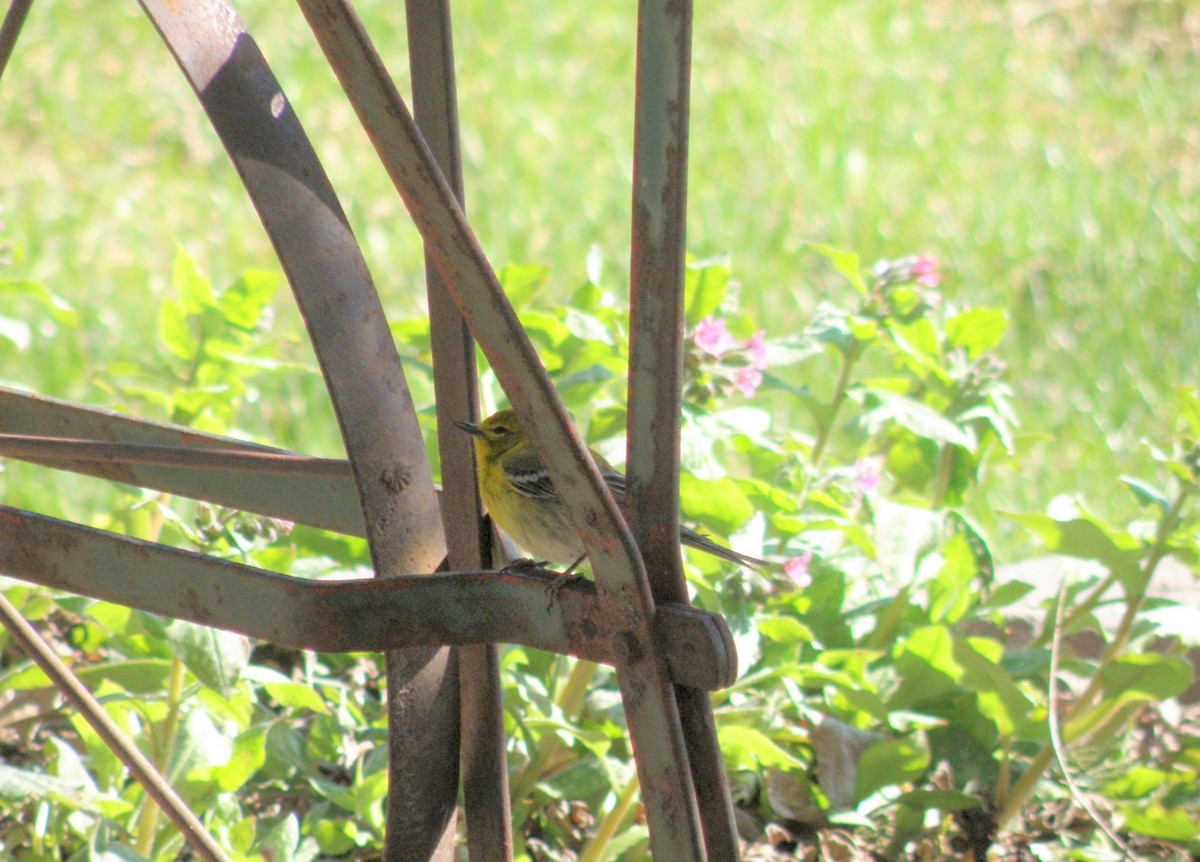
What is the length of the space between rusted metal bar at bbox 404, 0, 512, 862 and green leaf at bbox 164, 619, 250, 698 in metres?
0.35

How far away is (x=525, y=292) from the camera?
8.50ft

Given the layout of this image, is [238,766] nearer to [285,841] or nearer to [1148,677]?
[285,841]

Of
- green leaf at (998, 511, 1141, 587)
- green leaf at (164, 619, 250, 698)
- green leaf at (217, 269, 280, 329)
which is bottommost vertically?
green leaf at (164, 619, 250, 698)

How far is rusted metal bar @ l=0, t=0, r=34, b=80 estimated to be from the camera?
2.01 m

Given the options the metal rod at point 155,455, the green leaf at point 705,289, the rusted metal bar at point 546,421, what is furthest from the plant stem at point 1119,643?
the metal rod at point 155,455

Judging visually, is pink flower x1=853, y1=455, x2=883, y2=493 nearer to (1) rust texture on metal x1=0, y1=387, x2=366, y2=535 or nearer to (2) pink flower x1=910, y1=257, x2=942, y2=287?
(2) pink flower x1=910, y1=257, x2=942, y2=287

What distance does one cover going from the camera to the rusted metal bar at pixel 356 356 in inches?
69.7

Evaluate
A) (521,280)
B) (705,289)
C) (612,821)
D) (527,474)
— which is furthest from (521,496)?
(612,821)

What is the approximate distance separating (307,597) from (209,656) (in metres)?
0.57

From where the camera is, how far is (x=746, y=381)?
2.44 m

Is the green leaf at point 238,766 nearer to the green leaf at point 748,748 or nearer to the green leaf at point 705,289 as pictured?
the green leaf at point 748,748

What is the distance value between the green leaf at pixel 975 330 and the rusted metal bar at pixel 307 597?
53.7 inches

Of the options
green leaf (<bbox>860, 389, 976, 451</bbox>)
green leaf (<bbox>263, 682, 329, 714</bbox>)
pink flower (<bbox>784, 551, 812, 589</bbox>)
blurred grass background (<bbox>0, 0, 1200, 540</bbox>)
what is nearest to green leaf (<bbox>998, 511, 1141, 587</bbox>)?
green leaf (<bbox>860, 389, 976, 451</bbox>)

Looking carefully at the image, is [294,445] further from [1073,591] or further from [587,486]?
[587,486]
